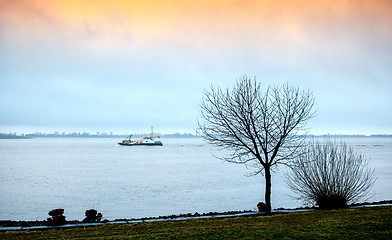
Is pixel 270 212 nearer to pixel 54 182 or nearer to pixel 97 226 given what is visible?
pixel 97 226

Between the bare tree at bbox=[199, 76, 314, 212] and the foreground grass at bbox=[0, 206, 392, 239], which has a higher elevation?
the bare tree at bbox=[199, 76, 314, 212]

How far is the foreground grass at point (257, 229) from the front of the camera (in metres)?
8.98

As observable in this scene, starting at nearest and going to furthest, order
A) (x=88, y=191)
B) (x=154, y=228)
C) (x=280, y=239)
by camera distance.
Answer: (x=280, y=239) → (x=154, y=228) → (x=88, y=191)

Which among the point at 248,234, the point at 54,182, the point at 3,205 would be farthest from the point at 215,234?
the point at 54,182

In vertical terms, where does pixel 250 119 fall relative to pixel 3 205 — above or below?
above

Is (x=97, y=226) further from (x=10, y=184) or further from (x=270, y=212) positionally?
(x=10, y=184)

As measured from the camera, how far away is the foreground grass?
8984 millimetres

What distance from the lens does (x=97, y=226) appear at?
11.2 meters

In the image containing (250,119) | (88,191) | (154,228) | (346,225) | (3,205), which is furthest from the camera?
(88,191)

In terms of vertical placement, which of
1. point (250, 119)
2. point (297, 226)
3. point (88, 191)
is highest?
point (250, 119)

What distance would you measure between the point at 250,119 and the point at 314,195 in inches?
169

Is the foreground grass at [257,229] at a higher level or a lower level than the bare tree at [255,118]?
lower

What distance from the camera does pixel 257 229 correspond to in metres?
9.64

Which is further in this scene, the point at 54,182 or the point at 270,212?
the point at 54,182
